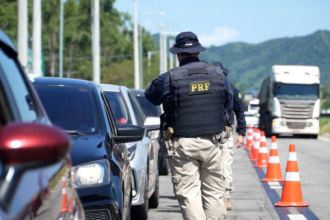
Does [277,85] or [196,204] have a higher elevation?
[196,204]

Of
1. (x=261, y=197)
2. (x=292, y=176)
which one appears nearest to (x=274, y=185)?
(x=261, y=197)

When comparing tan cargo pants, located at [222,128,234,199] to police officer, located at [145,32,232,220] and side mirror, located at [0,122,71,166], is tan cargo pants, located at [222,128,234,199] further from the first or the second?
side mirror, located at [0,122,71,166]

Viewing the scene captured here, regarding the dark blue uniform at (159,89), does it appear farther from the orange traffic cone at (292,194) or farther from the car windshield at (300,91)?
the car windshield at (300,91)

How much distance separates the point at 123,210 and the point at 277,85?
33.7m

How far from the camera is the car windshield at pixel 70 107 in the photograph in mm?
6715

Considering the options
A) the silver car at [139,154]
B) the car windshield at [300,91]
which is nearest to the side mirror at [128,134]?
the silver car at [139,154]

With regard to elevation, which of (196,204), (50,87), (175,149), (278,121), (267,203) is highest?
(50,87)

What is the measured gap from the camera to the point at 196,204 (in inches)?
268

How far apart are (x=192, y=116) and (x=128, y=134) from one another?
55cm

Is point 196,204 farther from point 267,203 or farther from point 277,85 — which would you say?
point 277,85

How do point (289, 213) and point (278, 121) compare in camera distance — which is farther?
point (278, 121)

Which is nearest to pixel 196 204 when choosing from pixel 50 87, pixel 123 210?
pixel 123 210

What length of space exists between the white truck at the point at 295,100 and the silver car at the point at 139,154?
28.7 metres

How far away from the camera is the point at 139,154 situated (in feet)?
29.0
